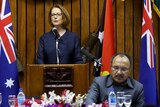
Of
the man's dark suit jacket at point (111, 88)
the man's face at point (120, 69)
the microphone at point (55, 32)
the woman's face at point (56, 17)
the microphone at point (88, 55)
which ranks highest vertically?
the woman's face at point (56, 17)

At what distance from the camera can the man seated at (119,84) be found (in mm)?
3209

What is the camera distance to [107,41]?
4609 mm

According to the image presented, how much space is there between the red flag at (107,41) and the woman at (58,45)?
0.36m

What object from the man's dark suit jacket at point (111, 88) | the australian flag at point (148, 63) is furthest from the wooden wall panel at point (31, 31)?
the man's dark suit jacket at point (111, 88)

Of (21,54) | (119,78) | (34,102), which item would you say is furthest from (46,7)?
(34,102)

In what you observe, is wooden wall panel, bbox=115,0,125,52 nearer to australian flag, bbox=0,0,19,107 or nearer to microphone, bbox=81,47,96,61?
microphone, bbox=81,47,96,61

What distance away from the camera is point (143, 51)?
457 cm

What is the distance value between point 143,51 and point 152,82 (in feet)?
1.25

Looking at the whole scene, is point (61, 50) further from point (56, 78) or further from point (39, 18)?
point (39, 18)

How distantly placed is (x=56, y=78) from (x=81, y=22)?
1.53 metres

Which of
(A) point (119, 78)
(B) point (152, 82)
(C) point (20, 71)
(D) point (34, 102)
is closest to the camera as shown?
(D) point (34, 102)

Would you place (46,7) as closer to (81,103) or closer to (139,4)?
(139,4)

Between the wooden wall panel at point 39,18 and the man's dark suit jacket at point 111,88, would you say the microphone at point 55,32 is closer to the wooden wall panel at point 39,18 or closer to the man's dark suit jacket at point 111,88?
the wooden wall panel at point 39,18

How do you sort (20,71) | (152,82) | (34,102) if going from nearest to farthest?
(34,102) → (152,82) → (20,71)
